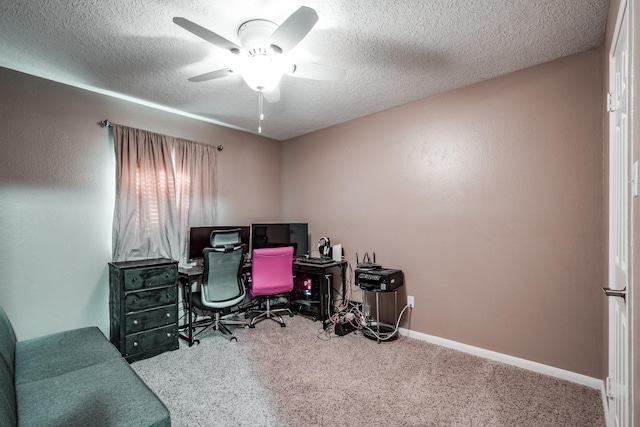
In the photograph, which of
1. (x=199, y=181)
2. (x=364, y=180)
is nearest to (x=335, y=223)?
(x=364, y=180)

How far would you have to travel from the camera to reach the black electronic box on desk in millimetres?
3148

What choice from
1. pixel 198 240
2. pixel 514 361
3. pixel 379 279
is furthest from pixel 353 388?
pixel 198 240

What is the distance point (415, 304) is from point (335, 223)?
1.45 metres

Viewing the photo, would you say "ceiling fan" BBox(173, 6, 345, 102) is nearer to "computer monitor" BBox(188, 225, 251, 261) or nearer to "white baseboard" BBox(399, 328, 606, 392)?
"computer monitor" BBox(188, 225, 251, 261)

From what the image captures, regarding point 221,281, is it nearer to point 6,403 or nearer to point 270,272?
point 270,272

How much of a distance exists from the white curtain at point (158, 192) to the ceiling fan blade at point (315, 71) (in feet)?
6.96

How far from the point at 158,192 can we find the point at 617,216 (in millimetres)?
3931

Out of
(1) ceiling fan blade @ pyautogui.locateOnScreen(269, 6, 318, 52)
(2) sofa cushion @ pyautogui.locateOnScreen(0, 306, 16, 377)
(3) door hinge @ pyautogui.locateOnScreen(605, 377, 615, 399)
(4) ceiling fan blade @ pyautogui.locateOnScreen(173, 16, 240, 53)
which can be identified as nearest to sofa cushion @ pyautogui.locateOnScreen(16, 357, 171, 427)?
(2) sofa cushion @ pyautogui.locateOnScreen(0, 306, 16, 377)

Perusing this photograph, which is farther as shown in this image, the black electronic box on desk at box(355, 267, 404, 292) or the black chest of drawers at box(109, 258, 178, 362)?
the black electronic box on desk at box(355, 267, 404, 292)

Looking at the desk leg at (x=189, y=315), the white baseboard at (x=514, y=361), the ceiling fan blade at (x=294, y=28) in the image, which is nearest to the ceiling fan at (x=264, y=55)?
the ceiling fan blade at (x=294, y=28)

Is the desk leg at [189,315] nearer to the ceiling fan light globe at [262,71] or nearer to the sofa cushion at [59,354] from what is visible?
the sofa cushion at [59,354]

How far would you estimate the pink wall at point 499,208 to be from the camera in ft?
7.68

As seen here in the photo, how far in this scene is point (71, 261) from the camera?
9.38ft

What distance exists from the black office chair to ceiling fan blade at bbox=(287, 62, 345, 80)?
1943 mm
